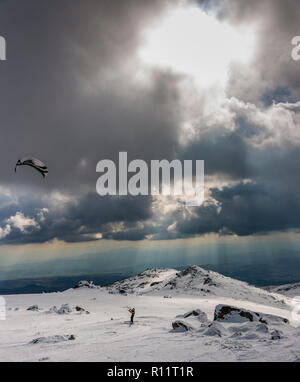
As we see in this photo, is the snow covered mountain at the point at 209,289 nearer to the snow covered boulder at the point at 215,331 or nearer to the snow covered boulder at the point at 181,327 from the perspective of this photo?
the snow covered boulder at the point at 181,327

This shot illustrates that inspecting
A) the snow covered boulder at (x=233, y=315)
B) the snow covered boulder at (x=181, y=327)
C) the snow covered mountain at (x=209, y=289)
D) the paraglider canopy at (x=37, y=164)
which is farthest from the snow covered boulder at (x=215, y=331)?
the snow covered mountain at (x=209, y=289)

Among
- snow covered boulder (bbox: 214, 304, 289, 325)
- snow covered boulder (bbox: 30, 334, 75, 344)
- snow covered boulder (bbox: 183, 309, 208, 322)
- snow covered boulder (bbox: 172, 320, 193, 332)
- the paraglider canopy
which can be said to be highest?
the paraglider canopy

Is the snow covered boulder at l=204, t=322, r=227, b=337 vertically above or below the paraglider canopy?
below

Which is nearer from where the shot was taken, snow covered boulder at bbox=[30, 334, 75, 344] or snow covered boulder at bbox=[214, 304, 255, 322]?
snow covered boulder at bbox=[30, 334, 75, 344]

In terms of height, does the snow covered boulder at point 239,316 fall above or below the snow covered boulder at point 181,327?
below

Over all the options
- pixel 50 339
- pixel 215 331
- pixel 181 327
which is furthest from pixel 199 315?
pixel 50 339

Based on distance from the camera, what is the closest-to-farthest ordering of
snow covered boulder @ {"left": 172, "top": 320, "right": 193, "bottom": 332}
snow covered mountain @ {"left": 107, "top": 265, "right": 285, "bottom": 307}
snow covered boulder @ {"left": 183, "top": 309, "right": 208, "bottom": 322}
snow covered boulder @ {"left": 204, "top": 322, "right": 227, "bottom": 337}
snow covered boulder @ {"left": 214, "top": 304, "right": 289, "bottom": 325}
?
1. snow covered boulder @ {"left": 204, "top": 322, "right": 227, "bottom": 337}
2. snow covered boulder @ {"left": 172, "top": 320, "right": 193, "bottom": 332}
3. snow covered boulder @ {"left": 214, "top": 304, "right": 289, "bottom": 325}
4. snow covered boulder @ {"left": 183, "top": 309, "right": 208, "bottom": 322}
5. snow covered mountain @ {"left": 107, "top": 265, "right": 285, "bottom": 307}

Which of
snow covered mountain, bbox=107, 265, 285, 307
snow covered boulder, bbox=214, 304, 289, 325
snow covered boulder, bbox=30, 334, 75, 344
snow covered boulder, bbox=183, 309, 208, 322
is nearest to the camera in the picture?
snow covered boulder, bbox=30, 334, 75, 344

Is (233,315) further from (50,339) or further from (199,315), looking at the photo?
(50,339)

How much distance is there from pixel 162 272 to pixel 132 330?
15209cm

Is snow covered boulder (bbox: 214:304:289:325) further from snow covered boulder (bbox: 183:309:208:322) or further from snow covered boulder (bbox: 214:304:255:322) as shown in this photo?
snow covered boulder (bbox: 183:309:208:322)

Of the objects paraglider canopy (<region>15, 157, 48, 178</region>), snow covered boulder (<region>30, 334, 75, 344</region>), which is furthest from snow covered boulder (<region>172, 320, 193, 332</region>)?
paraglider canopy (<region>15, 157, 48, 178</region>)

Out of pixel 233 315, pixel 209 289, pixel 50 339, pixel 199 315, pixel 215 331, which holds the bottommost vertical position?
pixel 209 289
